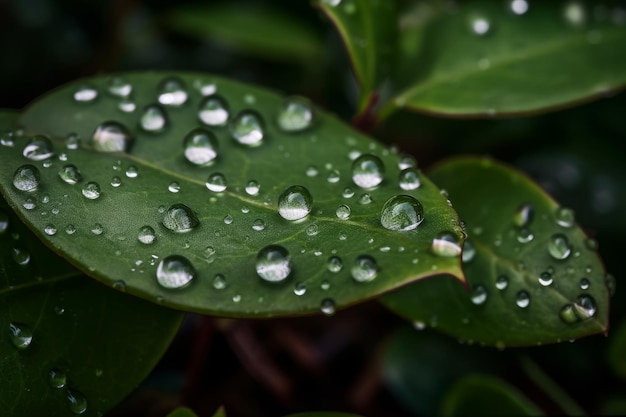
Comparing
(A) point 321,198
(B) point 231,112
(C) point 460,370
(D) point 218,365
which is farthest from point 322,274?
(D) point 218,365

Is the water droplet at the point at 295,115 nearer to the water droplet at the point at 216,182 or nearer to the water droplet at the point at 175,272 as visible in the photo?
the water droplet at the point at 216,182

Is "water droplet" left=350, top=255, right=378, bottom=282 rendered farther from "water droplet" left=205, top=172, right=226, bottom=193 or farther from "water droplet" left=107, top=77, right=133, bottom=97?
"water droplet" left=107, top=77, right=133, bottom=97

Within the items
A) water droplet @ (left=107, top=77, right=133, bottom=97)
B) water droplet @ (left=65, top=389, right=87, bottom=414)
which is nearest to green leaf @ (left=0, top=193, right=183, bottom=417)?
water droplet @ (left=65, top=389, right=87, bottom=414)

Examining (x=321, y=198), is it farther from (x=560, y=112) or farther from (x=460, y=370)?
(x=560, y=112)

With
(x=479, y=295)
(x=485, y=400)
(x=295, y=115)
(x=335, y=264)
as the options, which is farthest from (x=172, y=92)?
(x=485, y=400)

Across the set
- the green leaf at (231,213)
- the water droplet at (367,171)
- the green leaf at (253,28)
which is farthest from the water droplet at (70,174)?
the green leaf at (253,28)
